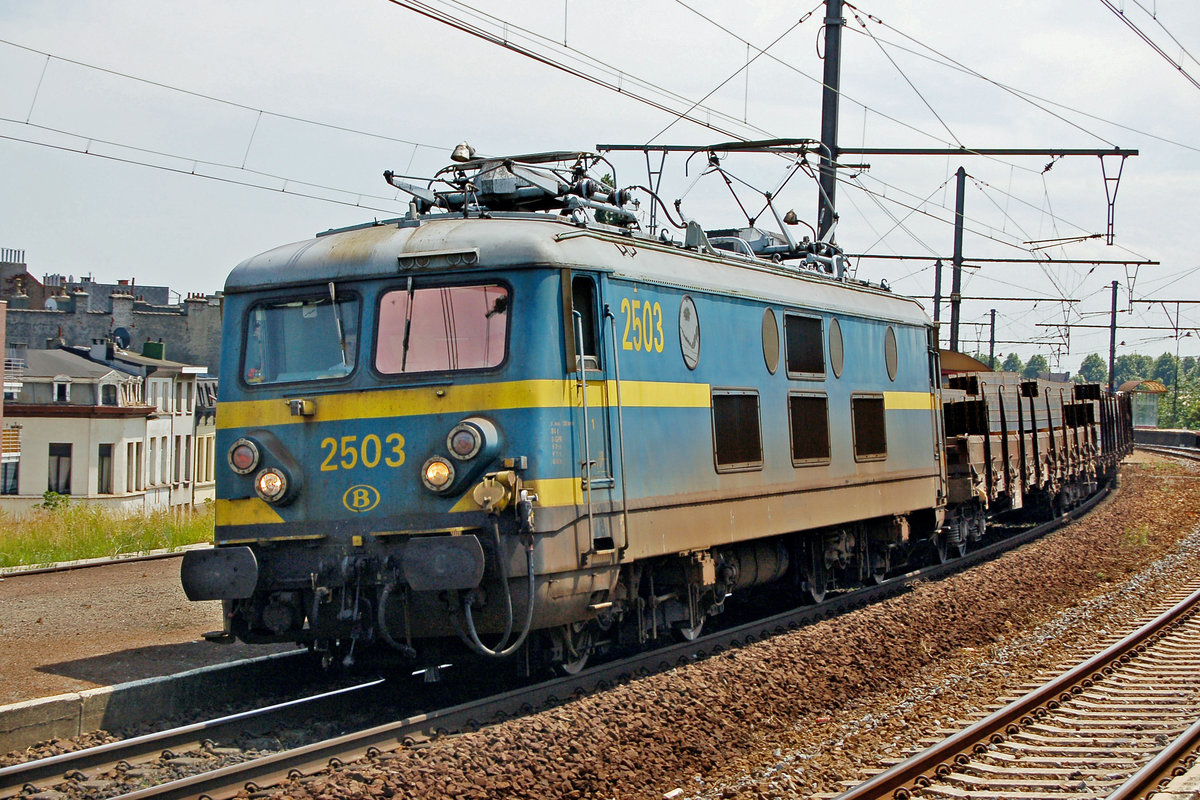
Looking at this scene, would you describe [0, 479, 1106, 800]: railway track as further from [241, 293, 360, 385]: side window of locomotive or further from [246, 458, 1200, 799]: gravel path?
[241, 293, 360, 385]: side window of locomotive

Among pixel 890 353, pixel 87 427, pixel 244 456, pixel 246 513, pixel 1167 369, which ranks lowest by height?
pixel 246 513

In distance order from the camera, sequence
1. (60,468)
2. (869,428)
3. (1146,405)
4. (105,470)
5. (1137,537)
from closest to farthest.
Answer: (869,428)
(1137,537)
(60,468)
(105,470)
(1146,405)

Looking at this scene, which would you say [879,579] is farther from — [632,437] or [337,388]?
[337,388]

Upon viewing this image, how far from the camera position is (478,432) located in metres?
8.62

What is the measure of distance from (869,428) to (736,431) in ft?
10.9

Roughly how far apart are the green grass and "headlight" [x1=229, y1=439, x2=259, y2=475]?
8508mm

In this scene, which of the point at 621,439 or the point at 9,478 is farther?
the point at 9,478

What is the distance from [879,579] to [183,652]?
835 cm

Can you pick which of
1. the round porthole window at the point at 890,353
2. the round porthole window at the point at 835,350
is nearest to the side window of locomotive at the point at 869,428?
the round porthole window at the point at 835,350

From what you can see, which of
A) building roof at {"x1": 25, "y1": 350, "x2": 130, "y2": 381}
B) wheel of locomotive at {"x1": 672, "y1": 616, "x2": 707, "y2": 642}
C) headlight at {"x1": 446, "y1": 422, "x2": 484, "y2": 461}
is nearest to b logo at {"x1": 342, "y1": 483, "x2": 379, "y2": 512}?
headlight at {"x1": 446, "y1": 422, "x2": 484, "y2": 461}

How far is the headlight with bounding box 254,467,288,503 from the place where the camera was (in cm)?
908

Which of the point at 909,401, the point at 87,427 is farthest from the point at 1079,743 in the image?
the point at 87,427

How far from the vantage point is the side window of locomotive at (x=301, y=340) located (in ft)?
30.5

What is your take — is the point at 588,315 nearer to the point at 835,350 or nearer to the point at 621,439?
the point at 621,439
